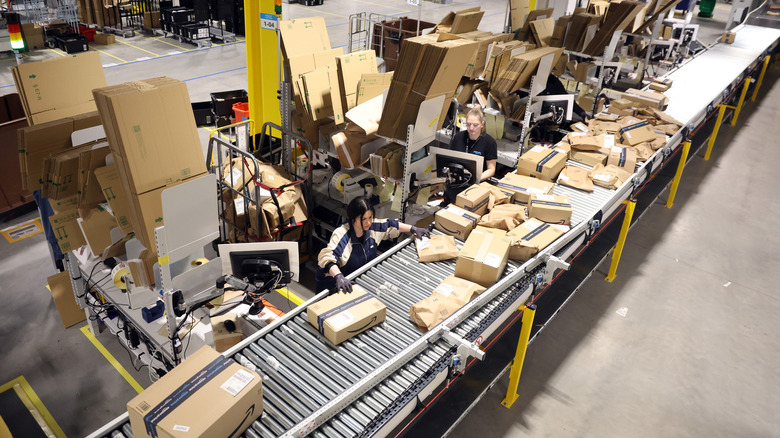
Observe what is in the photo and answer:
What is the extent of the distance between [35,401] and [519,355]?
3.94m

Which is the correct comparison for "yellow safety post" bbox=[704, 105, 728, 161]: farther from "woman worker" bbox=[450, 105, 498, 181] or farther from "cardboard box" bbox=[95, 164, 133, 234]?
"cardboard box" bbox=[95, 164, 133, 234]

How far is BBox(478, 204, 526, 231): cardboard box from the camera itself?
4465 mm

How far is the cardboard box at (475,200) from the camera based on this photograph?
4.60 m

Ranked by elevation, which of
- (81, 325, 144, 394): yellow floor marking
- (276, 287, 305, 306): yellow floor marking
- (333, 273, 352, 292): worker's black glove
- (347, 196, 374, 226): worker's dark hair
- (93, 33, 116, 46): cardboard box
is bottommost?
(81, 325, 144, 394): yellow floor marking

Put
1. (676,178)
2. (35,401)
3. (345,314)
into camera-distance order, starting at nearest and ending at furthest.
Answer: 1. (345,314)
2. (35,401)
3. (676,178)

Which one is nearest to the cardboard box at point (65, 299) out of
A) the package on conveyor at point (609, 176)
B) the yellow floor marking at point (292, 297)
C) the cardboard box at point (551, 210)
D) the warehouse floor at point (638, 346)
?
the warehouse floor at point (638, 346)

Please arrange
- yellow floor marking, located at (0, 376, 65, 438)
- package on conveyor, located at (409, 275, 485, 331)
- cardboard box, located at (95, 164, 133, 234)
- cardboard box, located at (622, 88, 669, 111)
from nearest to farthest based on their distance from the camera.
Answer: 1. package on conveyor, located at (409, 275, 485, 331)
2. cardboard box, located at (95, 164, 133, 234)
3. yellow floor marking, located at (0, 376, 65, 438)
4. cardboard box, located at (622, 88, 669, 111)

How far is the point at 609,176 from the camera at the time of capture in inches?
213

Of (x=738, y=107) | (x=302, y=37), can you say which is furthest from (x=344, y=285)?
(x=738, y=107)

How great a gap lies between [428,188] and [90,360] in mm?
3463

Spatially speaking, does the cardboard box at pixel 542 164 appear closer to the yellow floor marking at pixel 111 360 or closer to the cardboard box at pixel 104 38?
the yellow floor marking at pixel 111 360

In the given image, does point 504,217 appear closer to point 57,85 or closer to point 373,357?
point 373,357

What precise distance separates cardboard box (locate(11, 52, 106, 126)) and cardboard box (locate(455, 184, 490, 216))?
331 centimetres

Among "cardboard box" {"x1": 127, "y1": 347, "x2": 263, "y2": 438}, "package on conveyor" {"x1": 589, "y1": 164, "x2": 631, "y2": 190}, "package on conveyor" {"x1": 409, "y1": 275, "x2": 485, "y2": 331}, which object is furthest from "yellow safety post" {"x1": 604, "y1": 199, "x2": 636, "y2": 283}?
"cardboard box" {"x1": 127, "y1": 347, "x2": 263, "y2": 438}
